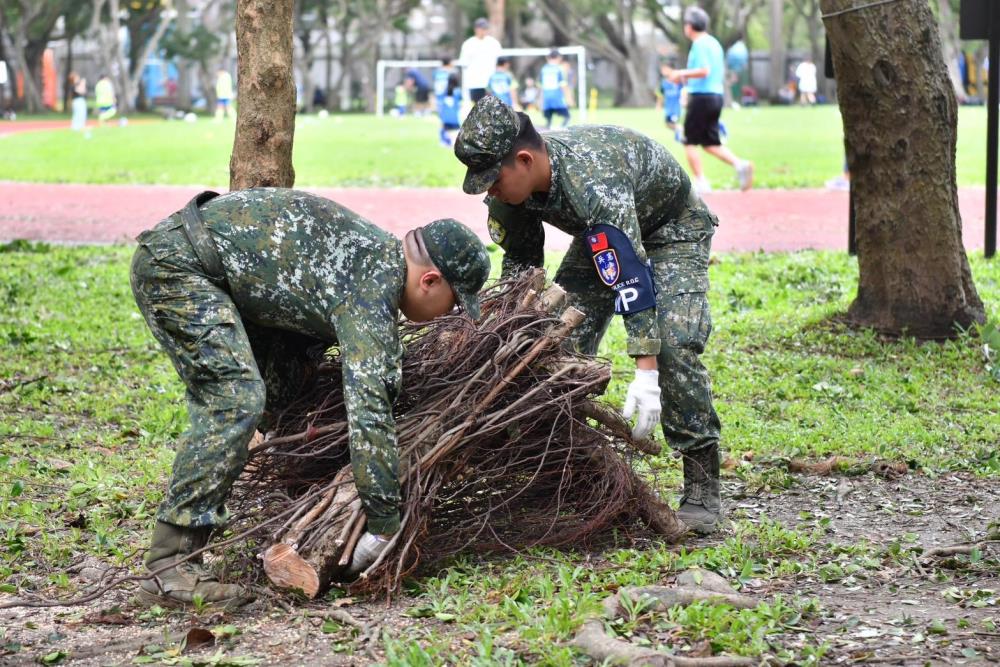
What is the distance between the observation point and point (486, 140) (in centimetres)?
457

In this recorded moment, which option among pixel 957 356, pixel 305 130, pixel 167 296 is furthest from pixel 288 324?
pixel 305 130

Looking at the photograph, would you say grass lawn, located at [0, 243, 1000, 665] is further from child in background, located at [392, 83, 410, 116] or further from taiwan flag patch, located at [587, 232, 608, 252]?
child in background, located at [392, 83, 410, 116]

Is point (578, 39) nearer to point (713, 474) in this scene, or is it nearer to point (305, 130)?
point (305, 130)

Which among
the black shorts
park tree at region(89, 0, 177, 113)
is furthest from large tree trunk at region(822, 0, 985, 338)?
park tree at region(89, 0, 177, 113)

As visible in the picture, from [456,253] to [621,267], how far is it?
25.6 inches

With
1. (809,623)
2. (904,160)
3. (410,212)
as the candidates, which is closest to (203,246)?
(809,623)

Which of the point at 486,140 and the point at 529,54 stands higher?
the point at 529,54

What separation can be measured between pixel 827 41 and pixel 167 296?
206 inches

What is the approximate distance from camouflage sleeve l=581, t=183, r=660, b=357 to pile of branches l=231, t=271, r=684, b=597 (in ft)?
0.61

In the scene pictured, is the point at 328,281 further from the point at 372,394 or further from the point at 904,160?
the point at 904,160

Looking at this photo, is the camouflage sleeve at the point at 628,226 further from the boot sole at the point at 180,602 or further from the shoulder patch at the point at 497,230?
the boot sole at the point at 180,602

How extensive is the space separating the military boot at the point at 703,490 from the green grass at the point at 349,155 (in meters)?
11.3

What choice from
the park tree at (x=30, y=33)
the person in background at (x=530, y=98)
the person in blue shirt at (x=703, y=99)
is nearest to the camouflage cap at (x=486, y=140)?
the person in blue shirt at (x=703, y=99)

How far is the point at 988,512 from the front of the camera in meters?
5.35
